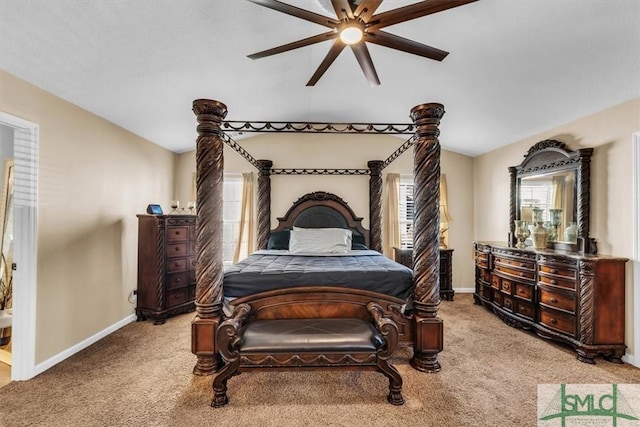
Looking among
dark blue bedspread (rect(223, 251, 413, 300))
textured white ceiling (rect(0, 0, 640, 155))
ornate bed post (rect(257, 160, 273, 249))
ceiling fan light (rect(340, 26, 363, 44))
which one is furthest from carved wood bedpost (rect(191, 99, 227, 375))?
ornate bed post (rect(257, 160, 273, 249))

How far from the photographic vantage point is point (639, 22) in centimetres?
196

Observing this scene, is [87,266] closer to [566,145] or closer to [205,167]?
[205,167]

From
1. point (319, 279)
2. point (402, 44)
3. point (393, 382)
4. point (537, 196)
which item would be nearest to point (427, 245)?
point (319, 279)

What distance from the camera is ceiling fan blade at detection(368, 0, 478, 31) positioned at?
1.57 metres

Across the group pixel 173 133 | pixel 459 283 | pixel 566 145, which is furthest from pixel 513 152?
pixel 173 133

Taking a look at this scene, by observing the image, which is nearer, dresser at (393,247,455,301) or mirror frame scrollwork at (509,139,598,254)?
mirror frame scrollwork at (509,139,598,254)

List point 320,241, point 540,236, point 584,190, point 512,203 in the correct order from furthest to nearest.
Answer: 1. point 512,203
2. point 320,241
3. point 540,236
4. point 584,190

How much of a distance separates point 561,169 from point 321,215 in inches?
127

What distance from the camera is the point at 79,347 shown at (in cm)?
284

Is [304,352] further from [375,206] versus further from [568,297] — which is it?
[375,206]

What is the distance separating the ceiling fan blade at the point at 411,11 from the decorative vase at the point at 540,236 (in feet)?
10.0

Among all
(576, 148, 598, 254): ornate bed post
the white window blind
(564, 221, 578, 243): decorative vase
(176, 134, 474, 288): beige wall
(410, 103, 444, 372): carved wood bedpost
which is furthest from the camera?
(176, 134, 474, 288): beige wall

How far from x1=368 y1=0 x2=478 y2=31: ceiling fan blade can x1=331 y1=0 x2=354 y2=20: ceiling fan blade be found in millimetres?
150

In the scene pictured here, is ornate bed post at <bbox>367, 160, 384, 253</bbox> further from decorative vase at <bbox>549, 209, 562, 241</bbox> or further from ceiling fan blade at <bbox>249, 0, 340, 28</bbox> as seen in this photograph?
ceiling fan blade at <bbox>249, 0, 340, 28</bbox>
